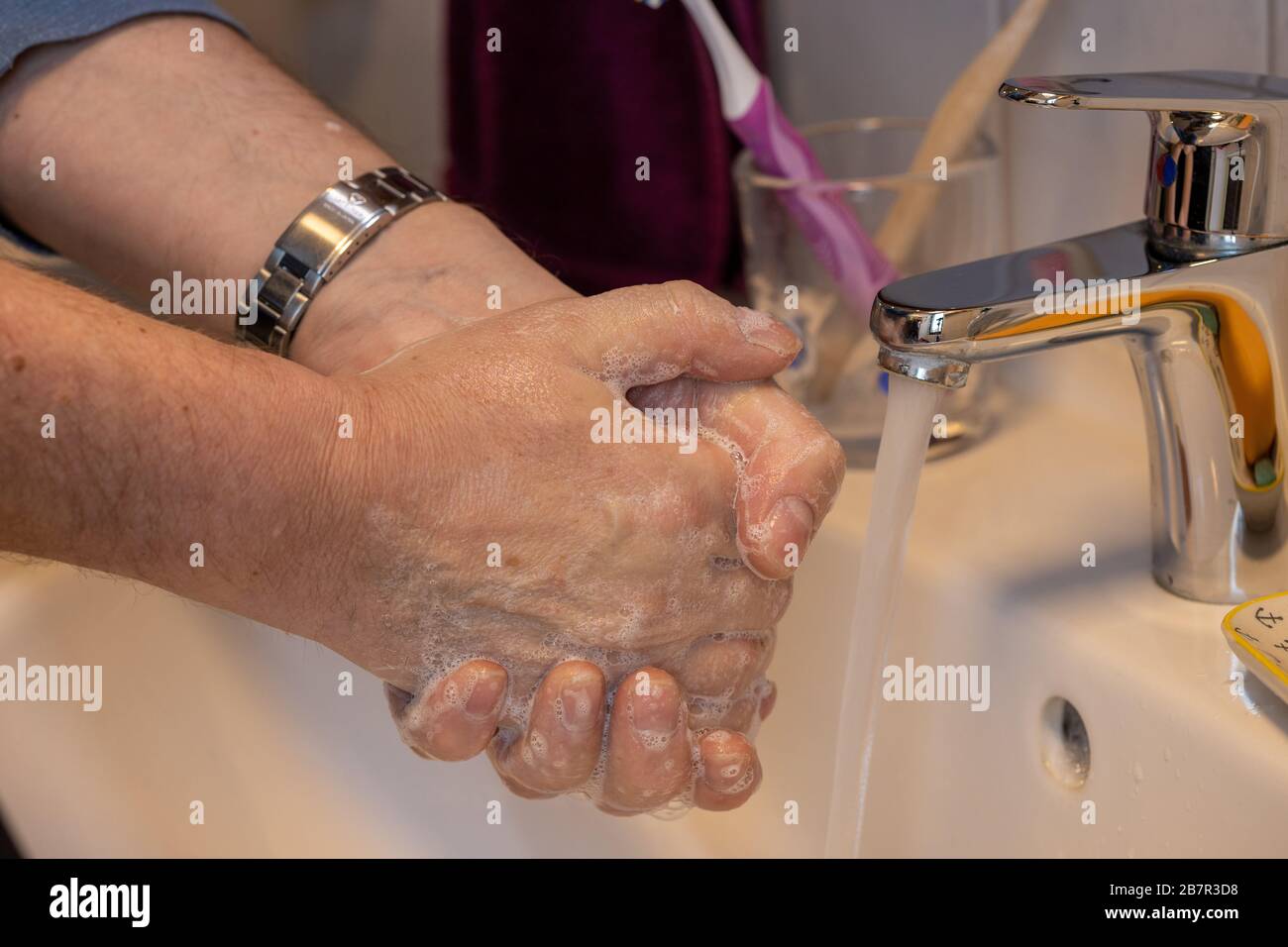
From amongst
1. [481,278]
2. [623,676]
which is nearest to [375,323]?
[481,278]

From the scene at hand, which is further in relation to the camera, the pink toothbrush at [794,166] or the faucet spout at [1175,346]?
the pink toothbrush at [794,166]

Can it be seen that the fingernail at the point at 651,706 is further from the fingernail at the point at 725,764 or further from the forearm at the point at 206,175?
the forearm at the point at 206,175

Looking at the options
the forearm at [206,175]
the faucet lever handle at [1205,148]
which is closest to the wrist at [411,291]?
the forearm at [206,175]

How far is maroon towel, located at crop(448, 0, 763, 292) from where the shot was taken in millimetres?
703

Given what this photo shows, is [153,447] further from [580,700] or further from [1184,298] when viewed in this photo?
[1184,298]

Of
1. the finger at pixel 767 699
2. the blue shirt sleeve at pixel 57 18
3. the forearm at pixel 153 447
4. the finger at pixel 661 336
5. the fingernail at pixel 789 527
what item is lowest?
the finger at pixel 767 699

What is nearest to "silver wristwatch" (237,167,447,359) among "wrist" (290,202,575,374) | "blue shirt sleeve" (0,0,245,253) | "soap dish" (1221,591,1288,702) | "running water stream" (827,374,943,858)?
"wrist" (290,202,575,374)

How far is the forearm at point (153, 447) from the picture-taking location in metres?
0.37

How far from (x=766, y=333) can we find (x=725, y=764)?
16cm

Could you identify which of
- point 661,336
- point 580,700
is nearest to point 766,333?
point 661,336

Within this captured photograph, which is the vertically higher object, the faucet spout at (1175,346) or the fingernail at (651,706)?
the faucet spout at (1175,346)

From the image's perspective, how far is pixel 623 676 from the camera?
0.48m

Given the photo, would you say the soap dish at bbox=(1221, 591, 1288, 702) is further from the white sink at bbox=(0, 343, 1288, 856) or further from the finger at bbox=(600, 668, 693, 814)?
the finger at bbox=(600, 668, 693, 814)
